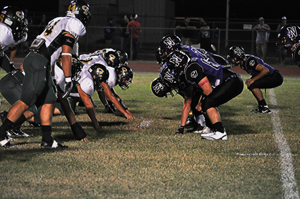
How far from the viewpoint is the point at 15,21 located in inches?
260

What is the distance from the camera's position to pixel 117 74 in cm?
888

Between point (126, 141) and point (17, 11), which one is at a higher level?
point (17, 11)

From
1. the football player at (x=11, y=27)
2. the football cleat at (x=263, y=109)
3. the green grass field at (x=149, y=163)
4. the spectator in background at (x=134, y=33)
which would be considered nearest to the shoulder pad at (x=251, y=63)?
the football cleat at (x=263, y=109)

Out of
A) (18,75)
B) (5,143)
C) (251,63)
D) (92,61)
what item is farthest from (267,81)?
(5,143)

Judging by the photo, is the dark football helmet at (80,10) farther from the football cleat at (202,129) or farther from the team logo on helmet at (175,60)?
the football cleat at (202,129)

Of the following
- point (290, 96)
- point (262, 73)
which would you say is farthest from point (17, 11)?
point (290, 96)

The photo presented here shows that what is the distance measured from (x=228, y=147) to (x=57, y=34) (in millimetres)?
2729

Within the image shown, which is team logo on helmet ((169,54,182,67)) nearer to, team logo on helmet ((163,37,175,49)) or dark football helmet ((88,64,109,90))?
team logo on helmet ((163,37,175,49))

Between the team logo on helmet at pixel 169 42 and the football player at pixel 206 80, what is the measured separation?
30cm

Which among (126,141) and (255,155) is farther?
(126,141)

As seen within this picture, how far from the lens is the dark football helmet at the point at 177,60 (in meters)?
6.54

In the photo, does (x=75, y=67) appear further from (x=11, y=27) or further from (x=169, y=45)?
(x=169, y=45)

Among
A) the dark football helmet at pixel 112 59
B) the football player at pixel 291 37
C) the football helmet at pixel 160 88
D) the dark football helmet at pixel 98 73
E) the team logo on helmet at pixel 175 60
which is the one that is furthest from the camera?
the dark football helmet at pixel 112 59

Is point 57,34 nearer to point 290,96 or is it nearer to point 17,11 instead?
point 17,11
